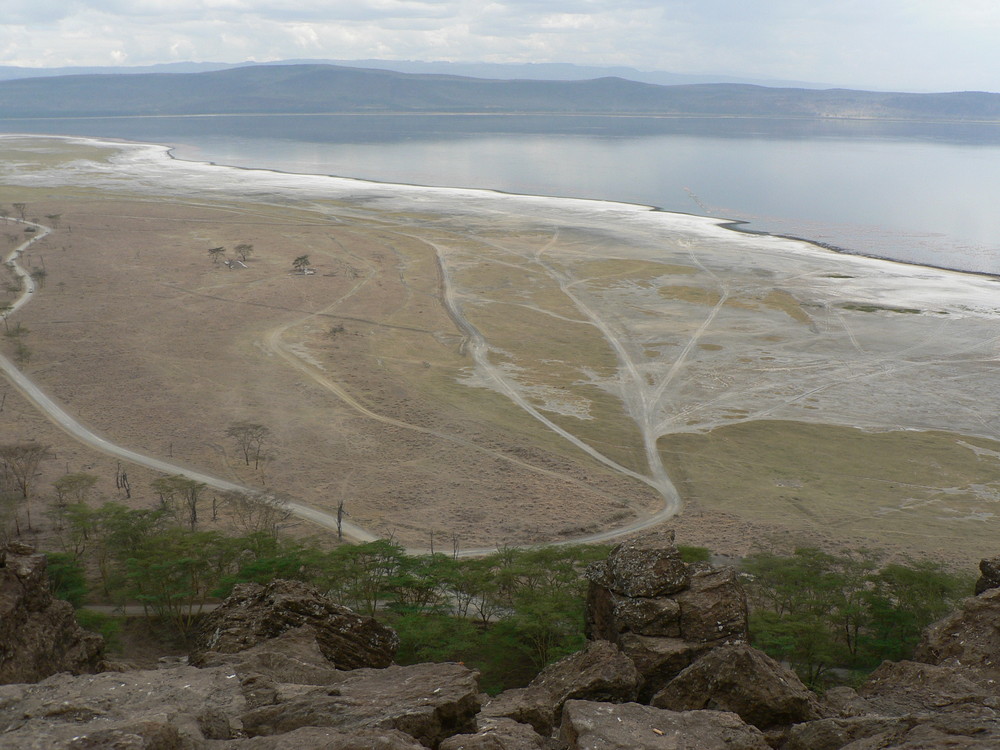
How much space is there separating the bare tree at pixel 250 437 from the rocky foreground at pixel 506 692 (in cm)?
1952

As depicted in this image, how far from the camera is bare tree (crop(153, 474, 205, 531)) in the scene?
3447 centimetres

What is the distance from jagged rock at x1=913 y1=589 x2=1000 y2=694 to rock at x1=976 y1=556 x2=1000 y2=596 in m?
3.34

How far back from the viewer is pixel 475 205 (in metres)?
117

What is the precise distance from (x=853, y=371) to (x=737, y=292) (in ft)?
66.6

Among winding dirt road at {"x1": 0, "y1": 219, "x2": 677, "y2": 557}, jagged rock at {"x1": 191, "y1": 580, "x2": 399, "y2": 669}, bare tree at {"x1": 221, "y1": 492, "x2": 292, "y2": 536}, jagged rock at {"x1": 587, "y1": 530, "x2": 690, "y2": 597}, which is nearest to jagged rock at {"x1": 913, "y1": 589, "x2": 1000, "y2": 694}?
jagged rock at {"x1": 587, "y1": 530, "x2": 690, "y2": 597}

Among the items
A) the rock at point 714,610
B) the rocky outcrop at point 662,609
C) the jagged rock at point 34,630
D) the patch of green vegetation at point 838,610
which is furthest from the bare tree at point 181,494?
the patch of green vegetation at point 838,610

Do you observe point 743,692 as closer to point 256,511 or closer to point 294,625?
point 294,625

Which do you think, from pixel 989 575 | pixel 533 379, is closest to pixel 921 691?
pixel 989 575

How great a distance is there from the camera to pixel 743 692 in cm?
1672

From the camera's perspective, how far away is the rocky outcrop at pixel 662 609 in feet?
63.5

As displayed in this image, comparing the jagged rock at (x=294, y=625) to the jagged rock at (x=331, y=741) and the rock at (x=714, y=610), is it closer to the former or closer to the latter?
the jagged rock at (x=331, y=741)

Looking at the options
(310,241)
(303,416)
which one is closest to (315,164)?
(310,241)

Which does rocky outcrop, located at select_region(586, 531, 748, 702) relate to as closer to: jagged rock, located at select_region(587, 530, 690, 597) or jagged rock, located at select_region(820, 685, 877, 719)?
jagged rock, located at select_region(587, 530, 690, 597)

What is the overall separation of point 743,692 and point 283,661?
31.5 feet
